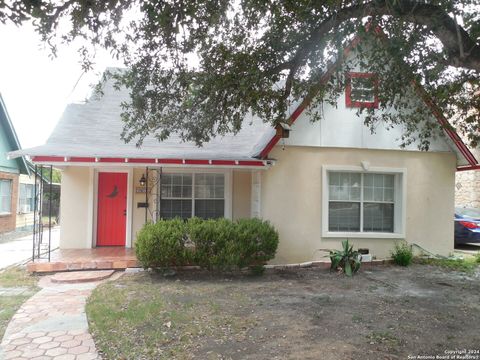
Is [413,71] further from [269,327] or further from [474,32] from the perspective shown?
[269,327]

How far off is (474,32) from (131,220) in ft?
29.2

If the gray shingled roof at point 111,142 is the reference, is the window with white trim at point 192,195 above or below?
below

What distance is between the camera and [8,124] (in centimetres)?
1747

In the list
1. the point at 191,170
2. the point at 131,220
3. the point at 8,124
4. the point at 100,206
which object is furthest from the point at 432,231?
the point at 8,124

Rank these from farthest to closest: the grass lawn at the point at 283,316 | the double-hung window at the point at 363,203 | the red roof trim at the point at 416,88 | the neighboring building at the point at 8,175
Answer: the neighboring building at the point at 8,175 < the double-hung window at the point at 363,203 < the red roof trim at the point at 416,88 < the grass lawn at the point at 283,316

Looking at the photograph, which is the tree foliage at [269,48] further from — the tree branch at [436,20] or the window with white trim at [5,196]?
the window with white trim at [5,196]

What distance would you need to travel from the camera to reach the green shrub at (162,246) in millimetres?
7957

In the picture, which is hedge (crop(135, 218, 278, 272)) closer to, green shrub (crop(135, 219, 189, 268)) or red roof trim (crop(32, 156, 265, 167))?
green shrub (crop(135, 219, 189, 268))

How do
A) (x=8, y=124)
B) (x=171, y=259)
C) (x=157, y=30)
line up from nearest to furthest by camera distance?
(x=157, y=30) < (x=171, y=259) < (x=8, y=124)

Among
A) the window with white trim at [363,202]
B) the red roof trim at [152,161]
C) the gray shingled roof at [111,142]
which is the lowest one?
the window with white trim at [363,202]

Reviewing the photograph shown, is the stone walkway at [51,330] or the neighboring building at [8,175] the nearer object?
the stone walkway at [51,330]

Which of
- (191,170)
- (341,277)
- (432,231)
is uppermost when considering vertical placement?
(191,170)

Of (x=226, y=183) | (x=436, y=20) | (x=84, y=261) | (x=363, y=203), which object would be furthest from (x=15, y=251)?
(x=436, y=20)

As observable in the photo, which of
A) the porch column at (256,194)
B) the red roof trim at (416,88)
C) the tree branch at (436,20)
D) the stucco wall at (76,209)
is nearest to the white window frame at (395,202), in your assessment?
the red roof trim at (416,88)
